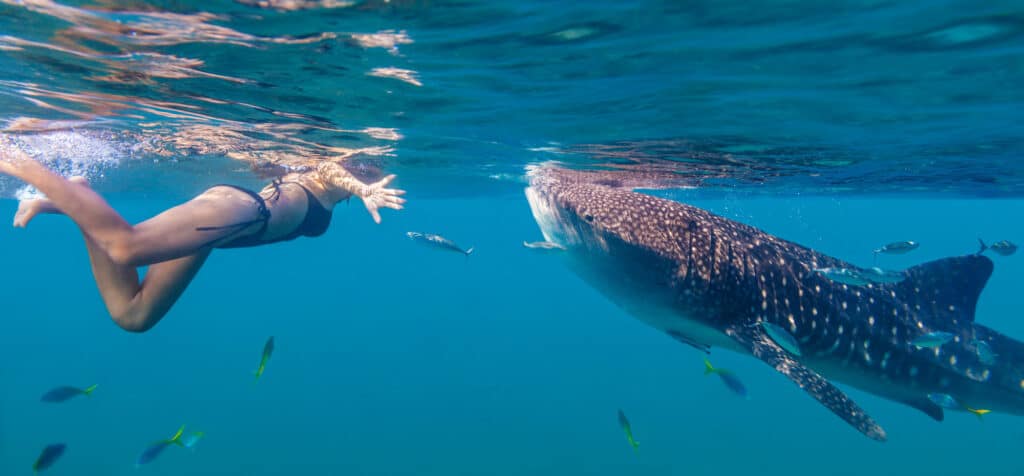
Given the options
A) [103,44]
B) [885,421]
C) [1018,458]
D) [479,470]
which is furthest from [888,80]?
[885,421]

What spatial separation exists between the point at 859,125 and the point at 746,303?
555cm

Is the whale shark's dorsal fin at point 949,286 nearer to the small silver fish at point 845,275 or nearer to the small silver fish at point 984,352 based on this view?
the small silver fish at point 984,352

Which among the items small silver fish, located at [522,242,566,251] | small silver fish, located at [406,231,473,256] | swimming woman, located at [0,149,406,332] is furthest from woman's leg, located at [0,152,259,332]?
small silver fish, located at [406,231,473,256]

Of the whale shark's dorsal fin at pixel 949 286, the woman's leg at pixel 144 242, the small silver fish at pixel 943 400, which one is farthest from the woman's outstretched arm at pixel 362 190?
the small silver fish at pixel 943 400

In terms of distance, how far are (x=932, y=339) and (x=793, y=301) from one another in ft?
4.77

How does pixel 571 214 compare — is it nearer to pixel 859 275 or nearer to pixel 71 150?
pixel 859 275

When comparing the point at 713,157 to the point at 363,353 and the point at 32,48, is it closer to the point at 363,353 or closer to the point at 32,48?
the point at 32,48

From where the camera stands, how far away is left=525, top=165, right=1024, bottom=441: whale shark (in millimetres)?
5652

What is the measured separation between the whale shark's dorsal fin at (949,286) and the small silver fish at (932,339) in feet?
2.62

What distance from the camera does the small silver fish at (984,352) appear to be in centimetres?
570

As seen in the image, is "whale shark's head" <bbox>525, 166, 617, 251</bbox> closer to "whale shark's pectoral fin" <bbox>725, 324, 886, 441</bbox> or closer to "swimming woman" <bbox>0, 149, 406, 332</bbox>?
"whale shark's pectoral fin" <bbox>725, 324, 886, 441</bbox>

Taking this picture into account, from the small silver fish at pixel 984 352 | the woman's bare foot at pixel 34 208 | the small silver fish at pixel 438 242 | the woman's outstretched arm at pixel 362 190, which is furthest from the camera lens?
the small silver fish at pixel 438 242

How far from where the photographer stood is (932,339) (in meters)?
5.48

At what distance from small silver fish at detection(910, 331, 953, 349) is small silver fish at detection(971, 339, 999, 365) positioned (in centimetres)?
52
